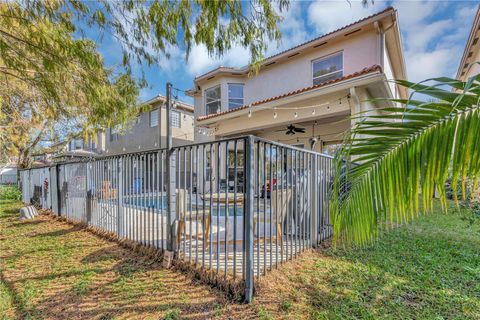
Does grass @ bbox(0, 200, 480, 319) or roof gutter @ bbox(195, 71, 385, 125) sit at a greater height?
roof gutter @ bbox(195, 71, 385, 125)

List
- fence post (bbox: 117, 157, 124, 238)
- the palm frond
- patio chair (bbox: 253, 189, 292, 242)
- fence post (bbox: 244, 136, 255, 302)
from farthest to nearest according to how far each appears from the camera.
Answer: fence post (bbox: 117, 157, 124, 238) → patio chair (bbox: 253, 189, 292, 242) → fence post (bbox: 244, 136, 255, 302) → the palm frond

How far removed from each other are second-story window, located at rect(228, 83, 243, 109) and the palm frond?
1102cm

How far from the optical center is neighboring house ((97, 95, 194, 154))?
16.3 meters

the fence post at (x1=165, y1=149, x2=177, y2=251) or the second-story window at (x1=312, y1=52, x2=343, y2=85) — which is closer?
the fence post at (x1=165, y1=149, x2=177, y2=251)

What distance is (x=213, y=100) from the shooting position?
42.4 feet

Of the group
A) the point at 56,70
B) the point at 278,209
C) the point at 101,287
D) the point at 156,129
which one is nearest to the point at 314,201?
the point at 278,209

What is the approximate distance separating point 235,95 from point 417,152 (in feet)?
37.7

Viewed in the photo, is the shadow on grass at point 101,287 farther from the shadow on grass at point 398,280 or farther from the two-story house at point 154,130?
the two-story house at point 154,130

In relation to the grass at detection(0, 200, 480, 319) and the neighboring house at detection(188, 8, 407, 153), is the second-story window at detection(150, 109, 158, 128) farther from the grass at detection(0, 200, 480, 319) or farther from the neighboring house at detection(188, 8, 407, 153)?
the grass at detection(0, 200, 480, 319)

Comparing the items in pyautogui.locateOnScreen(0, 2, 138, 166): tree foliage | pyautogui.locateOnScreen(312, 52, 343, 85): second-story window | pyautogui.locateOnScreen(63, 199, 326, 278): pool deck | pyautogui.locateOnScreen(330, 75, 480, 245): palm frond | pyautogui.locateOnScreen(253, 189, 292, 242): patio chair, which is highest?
pyautogui.locateOnScreen(312, 52, 343, 85): second-story window

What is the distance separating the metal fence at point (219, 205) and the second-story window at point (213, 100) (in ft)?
24.9

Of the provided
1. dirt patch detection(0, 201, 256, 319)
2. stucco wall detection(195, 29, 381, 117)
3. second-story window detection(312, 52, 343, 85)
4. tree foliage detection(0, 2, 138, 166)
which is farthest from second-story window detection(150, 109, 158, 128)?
dirt patch detection(0, 201, 256, 319)

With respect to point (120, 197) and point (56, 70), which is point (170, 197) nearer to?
point (120, 197)

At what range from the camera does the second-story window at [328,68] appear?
9312 millimetres
